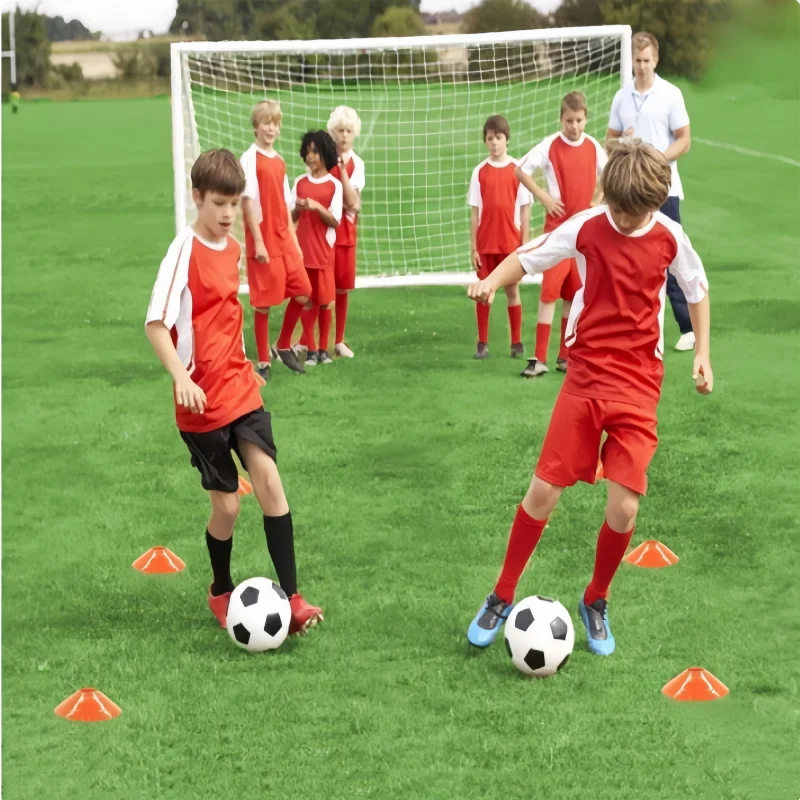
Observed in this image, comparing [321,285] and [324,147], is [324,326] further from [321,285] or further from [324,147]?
[324,147]

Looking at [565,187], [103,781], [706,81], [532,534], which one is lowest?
[103,781]

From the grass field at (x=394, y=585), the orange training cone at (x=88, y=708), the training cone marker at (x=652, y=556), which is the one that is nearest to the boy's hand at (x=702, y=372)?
the grass field at (x=394, y=585)

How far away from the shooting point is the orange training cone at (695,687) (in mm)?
4543

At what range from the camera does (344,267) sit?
10078mm

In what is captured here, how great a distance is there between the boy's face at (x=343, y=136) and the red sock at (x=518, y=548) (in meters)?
5.51

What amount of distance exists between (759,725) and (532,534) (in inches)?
40.9

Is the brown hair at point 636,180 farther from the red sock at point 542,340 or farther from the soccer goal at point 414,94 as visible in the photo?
the soccer goal at point 414,94

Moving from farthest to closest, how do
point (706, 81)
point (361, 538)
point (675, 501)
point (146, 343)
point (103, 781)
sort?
point (706, 81)
point (146, 343)
point (675, 501)
point (361, 538)
point (103, 781)

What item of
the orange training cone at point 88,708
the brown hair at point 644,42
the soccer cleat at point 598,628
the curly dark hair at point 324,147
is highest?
the brown hair at point 644,42

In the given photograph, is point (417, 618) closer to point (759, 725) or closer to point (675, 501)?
point (759, 725)

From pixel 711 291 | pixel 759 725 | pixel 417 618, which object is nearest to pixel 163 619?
pixel 417 618

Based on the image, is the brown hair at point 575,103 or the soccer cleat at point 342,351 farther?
the soccer cleat at point 342,351

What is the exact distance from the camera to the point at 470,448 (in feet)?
24.7

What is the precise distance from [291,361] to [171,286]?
478cm
